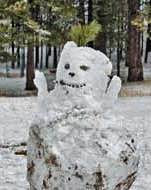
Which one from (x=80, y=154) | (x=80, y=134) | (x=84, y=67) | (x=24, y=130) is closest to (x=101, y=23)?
(x=24, y=130)

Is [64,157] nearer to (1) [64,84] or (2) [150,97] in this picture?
(1) [64,84]

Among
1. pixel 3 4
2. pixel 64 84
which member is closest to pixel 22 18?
pixel 3 4

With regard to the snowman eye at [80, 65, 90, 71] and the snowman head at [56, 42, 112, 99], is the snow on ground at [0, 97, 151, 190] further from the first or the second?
the snowman eye at [80, 65, 90, 71]

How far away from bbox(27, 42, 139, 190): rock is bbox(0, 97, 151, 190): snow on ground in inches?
11.0

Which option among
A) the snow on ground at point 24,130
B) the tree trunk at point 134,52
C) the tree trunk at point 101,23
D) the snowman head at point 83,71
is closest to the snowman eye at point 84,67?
the snowman head at point 83,71

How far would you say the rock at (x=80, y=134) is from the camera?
4.96m

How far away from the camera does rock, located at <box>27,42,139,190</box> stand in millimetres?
4965

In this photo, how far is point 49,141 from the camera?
5.05 meters

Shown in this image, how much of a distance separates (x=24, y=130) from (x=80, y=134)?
32.7ft

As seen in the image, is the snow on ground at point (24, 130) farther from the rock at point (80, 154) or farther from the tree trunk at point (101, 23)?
the tree trunk at point (101, 23)

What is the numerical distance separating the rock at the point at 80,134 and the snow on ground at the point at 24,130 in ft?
0.92

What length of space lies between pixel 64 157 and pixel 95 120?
1.64 feet

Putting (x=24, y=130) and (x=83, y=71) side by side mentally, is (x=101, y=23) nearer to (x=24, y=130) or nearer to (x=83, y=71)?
(x=24, y=130)

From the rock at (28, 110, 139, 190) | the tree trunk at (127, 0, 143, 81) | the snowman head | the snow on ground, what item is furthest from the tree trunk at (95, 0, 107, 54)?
the rock at (28, 110, 139, 190)
